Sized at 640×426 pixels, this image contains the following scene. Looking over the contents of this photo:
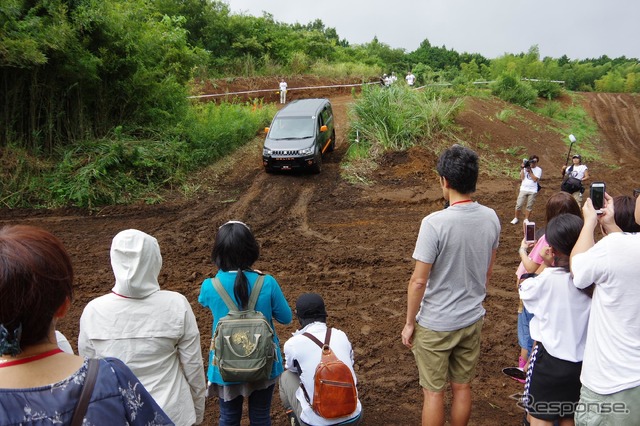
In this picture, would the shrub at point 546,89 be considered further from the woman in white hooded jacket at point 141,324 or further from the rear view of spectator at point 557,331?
the woman in white hooded jacket at point 141,324

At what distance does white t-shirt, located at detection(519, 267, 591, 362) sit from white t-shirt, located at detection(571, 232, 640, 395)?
28 cm

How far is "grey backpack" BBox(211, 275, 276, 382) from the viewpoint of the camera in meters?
3.14

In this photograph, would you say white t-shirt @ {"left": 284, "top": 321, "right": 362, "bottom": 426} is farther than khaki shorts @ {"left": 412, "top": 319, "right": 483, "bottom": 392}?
No

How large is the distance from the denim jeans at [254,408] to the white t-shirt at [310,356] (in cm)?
24

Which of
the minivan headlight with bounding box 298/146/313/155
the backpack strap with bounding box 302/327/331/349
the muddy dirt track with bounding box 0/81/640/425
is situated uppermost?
the minivan headlight with bounding box 298/146/313/155

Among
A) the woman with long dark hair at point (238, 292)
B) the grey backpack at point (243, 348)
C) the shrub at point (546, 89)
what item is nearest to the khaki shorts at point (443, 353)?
the woman with long dark hair at point (238, 292)

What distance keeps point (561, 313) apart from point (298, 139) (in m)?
11.4

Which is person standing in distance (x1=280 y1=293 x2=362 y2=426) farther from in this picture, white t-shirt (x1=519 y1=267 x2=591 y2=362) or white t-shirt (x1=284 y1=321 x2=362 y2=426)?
white t-shirt (x1=519 y1=267 x2=591 y2=362)

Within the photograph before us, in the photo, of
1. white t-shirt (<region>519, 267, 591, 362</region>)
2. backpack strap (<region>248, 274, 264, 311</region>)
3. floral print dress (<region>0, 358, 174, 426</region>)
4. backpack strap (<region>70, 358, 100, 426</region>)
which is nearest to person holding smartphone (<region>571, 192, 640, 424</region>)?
white t-shirt (<region>519, 267, 591, 362</region>)

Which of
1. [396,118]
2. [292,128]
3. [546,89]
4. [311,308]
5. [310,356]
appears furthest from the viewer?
[546,89]

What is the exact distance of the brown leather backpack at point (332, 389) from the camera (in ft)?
10.7

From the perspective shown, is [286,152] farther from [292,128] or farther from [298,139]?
[292,128]

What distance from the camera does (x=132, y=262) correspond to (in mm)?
2713

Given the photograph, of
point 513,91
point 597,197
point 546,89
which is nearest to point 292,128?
point 597,197
